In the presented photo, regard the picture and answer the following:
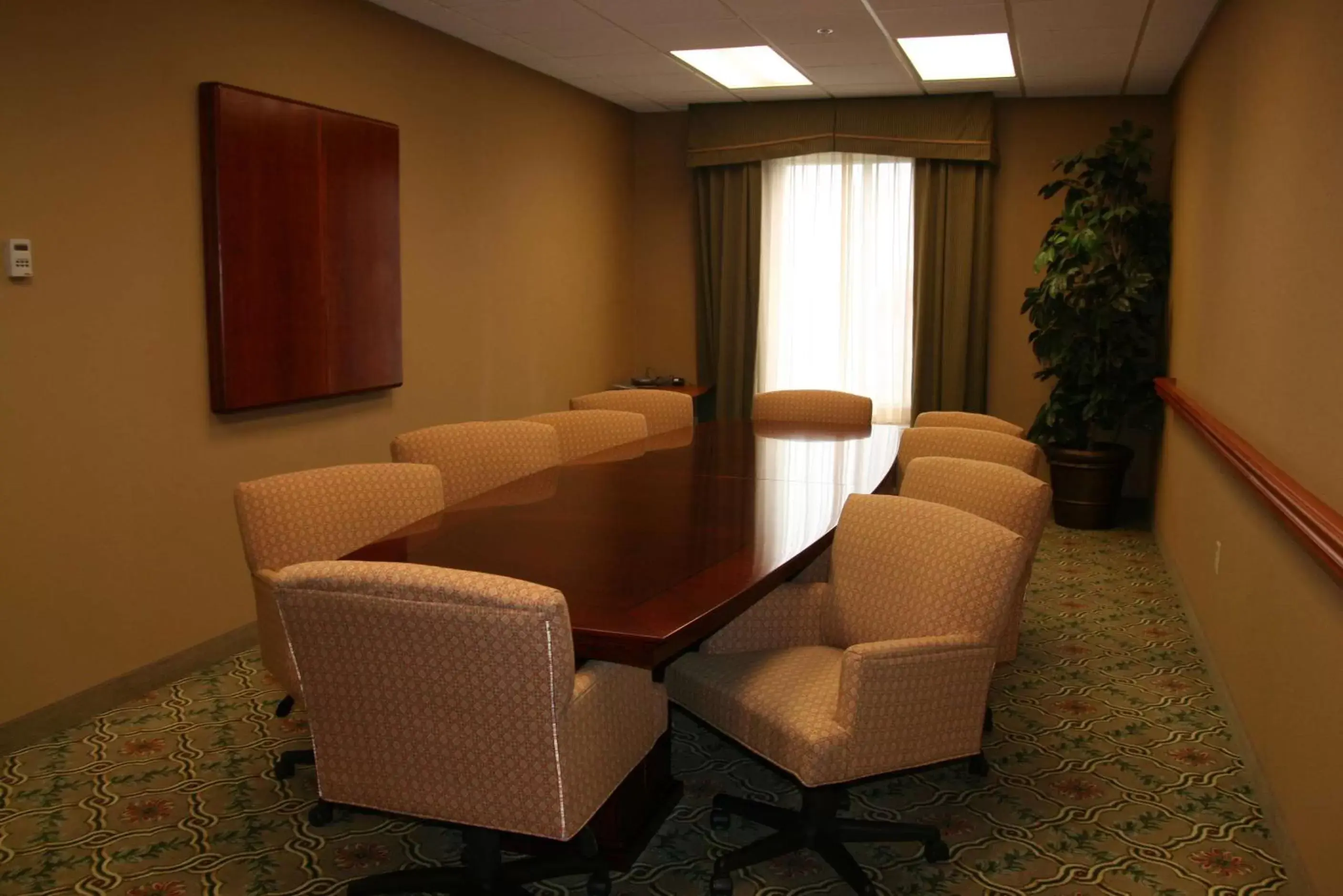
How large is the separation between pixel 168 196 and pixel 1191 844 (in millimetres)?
→ 3734

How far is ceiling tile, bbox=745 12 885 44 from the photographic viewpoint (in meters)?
5.00

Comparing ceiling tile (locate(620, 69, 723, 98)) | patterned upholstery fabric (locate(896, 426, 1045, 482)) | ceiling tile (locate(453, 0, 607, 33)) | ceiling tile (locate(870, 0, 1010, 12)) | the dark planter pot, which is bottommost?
the dark planter pot

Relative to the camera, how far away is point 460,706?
2.09 meters

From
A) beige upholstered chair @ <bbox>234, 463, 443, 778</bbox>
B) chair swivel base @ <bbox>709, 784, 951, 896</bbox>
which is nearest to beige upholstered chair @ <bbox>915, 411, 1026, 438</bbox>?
chair swivel base @ <bbox>709, 784, 951, 896</bbox>

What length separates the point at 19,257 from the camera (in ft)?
11.0

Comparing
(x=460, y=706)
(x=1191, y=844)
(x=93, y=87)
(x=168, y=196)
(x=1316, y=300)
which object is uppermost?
(x=93, y=87)

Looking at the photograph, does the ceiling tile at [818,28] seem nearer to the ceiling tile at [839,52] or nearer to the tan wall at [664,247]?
the ceiling tile at [839,52]

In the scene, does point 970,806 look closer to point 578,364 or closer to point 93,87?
point 93,87

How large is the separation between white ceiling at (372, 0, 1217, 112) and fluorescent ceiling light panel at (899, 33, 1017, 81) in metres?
0.07

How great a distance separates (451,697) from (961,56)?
4.98m

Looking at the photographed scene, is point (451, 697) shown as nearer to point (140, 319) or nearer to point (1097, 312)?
point (140, 319)

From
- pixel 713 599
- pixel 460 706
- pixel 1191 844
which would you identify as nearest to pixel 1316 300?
pixel 1191 844

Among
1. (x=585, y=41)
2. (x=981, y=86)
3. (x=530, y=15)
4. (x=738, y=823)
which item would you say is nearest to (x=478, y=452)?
(x=738, y=823)

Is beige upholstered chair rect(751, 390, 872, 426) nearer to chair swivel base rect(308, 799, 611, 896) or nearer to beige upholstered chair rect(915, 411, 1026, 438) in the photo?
beige upholstered chair rect(915, 411, 1026, 438)
